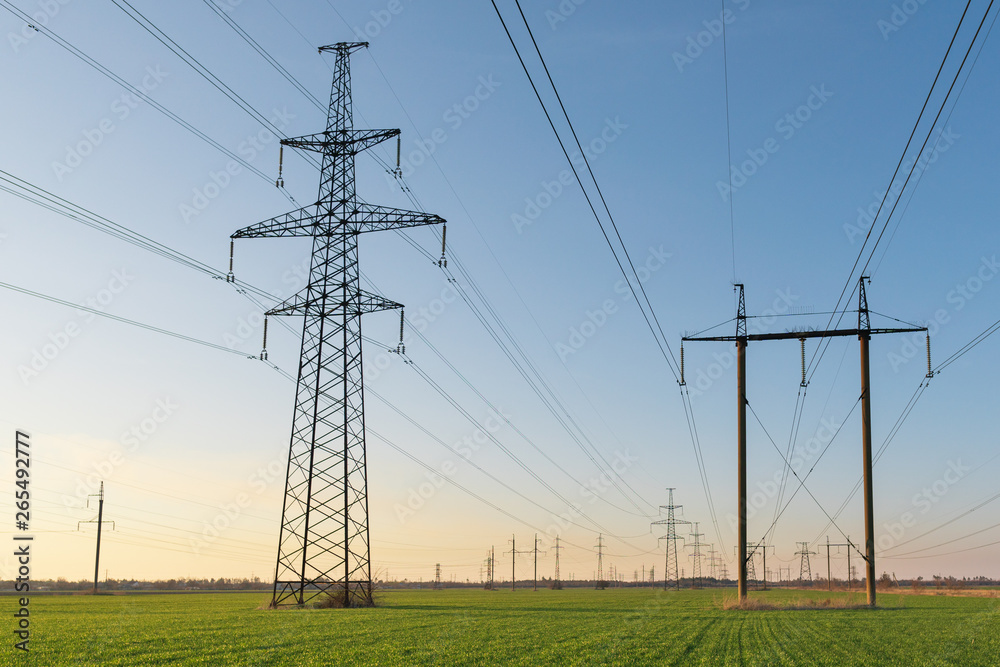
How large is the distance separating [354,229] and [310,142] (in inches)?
207

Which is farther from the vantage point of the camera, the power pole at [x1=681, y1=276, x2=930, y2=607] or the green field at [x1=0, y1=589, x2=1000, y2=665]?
the power pole at [x1=681, y1=276, x2=930, y2=607]

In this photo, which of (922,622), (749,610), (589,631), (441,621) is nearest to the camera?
(589,631)

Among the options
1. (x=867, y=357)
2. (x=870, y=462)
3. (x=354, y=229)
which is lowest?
(x=870, y=462)

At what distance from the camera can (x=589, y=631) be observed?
1448 inches

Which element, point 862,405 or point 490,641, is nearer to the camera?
point 490,641

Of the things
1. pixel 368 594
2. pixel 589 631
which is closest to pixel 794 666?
pixel 589 631

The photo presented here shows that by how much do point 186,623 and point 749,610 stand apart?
36.8 meters

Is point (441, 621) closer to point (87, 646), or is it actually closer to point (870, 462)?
point (87, 646)

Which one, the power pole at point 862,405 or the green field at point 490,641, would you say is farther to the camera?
the power pole at point 862,405

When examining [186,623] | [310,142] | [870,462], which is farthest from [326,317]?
[870,462]

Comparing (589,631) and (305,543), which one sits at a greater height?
(305,543)

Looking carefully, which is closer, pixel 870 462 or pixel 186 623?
pixel 186 623

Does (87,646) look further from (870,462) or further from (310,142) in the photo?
(870,462)

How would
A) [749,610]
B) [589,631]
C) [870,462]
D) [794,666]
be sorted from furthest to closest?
1. [749,610]
2. [870,462]
3. [589,631]
4. [794,666]
